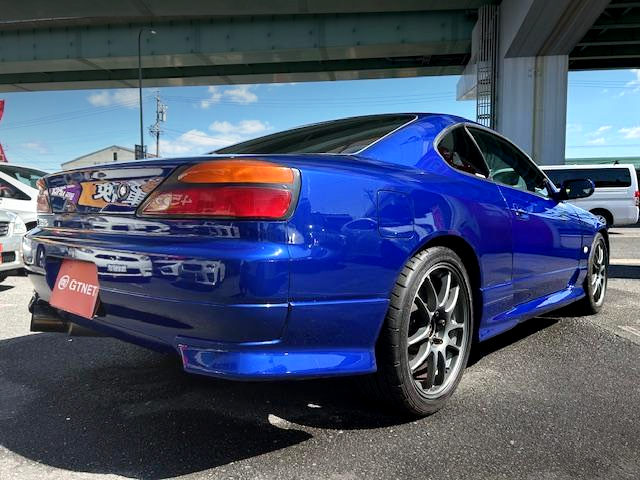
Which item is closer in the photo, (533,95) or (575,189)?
(575,189)

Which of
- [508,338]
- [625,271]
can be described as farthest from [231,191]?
[625,271]

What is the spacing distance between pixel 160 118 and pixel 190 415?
54282mm

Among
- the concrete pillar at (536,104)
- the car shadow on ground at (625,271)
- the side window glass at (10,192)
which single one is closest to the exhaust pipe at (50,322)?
the side window glass at (10,192)

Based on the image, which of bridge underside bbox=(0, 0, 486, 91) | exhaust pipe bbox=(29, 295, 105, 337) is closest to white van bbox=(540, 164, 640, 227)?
bridge underside bbox=(0, 0, 486, 91)

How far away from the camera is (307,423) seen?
7.93 ft

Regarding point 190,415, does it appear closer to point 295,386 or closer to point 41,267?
point 295,386

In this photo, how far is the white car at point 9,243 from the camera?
5.63 m

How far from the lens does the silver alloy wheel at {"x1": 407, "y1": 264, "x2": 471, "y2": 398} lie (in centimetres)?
246

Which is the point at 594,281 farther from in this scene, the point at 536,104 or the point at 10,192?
the point at 536,104

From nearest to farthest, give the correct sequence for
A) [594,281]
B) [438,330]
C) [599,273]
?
[438,330] → [594,281] → [599,273]

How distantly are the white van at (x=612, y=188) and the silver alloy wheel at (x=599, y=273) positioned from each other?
9.58m

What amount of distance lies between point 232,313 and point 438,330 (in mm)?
1166

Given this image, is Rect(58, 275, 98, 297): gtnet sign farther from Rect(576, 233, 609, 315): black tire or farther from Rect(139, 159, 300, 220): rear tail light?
Rect(576, 233, 609, 315): black tire

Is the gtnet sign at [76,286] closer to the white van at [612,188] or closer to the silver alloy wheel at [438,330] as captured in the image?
the silver alloy wheel at [438,330]
